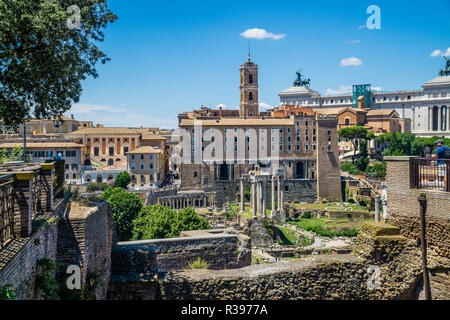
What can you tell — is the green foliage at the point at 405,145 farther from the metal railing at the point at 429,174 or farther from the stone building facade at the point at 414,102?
the metal railing at the point at 429,174

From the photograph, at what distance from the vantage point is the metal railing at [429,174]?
27.3ft

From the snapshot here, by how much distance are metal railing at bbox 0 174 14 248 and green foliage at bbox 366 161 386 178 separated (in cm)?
6316

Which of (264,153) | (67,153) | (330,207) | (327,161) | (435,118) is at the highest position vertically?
(435,118)

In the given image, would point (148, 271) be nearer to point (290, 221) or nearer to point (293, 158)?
point (290, 221)

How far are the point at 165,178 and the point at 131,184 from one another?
1060 cm

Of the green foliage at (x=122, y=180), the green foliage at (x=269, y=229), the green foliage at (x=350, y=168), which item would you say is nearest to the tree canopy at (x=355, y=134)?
the green foliage at (x=350, y=168)

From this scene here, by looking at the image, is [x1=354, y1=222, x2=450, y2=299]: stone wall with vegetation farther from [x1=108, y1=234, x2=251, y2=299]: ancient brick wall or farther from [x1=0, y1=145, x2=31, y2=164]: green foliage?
[x1=0, y1=145, x2=31, y2=164]: green foliage

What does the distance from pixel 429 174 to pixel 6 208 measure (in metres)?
7.97

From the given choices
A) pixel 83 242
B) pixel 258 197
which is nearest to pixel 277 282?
pixel 83 242

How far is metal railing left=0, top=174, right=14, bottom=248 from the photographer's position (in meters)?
5.10

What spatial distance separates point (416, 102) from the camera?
9500 centimetres

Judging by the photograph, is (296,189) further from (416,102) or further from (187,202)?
(416,102)

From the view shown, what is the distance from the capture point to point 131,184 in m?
58.0

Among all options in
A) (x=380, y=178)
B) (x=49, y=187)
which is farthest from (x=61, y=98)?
(x=380, y=178)
